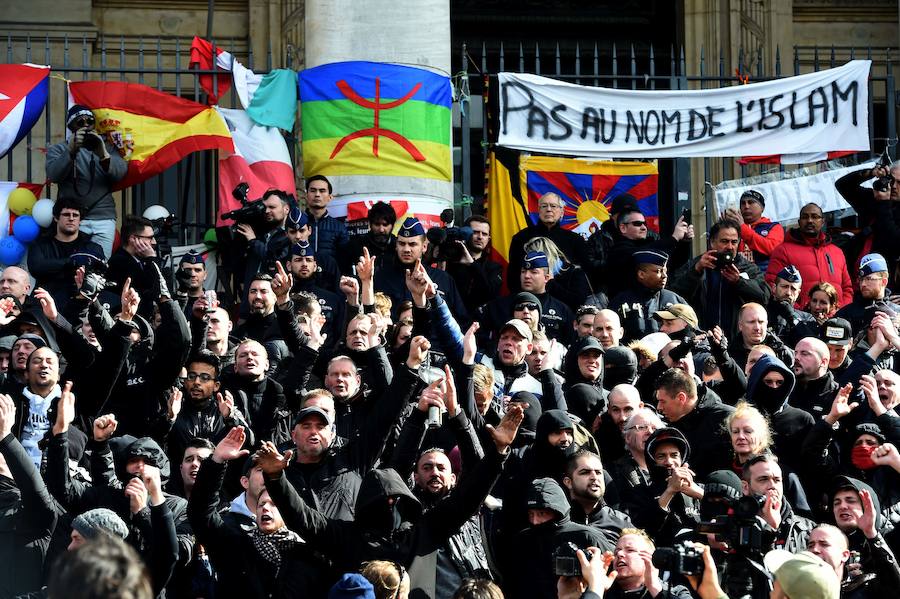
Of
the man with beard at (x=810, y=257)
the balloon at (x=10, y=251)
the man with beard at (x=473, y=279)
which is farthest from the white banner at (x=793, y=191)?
the balloon at (x=10, y=251)

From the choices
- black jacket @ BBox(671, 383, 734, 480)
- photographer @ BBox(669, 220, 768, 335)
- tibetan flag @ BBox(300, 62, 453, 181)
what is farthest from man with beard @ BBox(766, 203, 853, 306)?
black jacket @ BBox(671, 383, 734, 480)

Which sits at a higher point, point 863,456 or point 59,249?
point 59,249

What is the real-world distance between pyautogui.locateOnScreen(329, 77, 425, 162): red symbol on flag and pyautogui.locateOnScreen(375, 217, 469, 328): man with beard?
59.5 inches

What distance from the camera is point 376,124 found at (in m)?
14.5

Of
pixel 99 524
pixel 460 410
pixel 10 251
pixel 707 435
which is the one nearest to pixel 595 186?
pixel 10 251

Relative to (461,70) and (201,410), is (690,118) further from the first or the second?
(201,410)

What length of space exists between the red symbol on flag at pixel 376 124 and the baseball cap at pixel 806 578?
25.5 feet

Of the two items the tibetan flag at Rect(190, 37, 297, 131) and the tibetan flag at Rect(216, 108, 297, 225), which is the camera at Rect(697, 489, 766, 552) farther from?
the tibetan flag at Rect(190, 37, 297, 131)

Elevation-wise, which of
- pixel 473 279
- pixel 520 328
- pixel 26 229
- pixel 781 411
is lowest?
pixel 781 411

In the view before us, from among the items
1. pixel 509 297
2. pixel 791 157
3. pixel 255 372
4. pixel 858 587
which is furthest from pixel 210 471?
pixel 791 157

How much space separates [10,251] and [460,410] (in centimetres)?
536

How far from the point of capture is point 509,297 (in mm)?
12773

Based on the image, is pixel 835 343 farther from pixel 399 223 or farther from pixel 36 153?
pixel 36 153

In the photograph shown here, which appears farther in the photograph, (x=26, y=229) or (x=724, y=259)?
(x=26, y=229)
